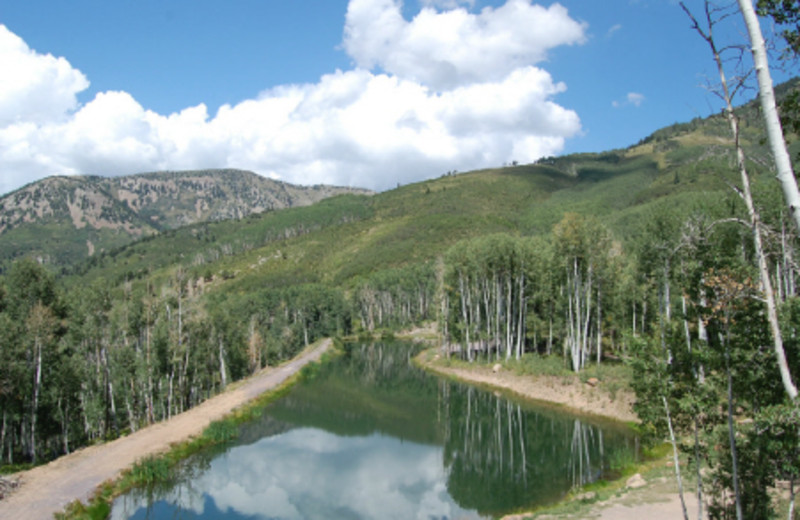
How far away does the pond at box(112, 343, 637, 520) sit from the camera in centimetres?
2306

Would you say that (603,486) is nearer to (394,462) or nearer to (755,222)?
(394,462)

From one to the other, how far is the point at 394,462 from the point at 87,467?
17.6 m

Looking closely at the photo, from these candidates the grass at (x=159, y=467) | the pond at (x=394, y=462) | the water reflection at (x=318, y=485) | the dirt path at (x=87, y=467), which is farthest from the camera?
the pond at (x=394, y=462)

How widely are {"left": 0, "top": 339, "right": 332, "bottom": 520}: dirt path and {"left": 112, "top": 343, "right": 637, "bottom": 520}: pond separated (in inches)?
90.0

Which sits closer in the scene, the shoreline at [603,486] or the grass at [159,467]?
the shoreline at [603,486]

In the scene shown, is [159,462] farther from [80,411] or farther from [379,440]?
[80,411]

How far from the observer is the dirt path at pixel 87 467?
2077 centimetres

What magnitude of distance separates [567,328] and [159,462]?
38.3 metres

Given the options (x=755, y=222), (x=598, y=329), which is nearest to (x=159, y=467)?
(x=755, y=222)

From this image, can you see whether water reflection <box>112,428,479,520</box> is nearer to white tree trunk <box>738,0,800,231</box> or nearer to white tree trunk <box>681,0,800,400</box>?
white tree trunk <box>681,0,800,400</box>

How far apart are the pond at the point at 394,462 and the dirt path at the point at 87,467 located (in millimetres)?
2286

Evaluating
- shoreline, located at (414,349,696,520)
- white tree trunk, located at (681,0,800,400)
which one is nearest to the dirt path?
shoreline, located at (414,349,696,520)

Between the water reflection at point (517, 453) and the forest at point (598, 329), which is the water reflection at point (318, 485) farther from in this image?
the forest at point (598, 329)

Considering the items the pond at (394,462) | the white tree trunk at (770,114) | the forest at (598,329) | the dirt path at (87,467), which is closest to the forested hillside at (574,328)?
the forest at (598,329)
